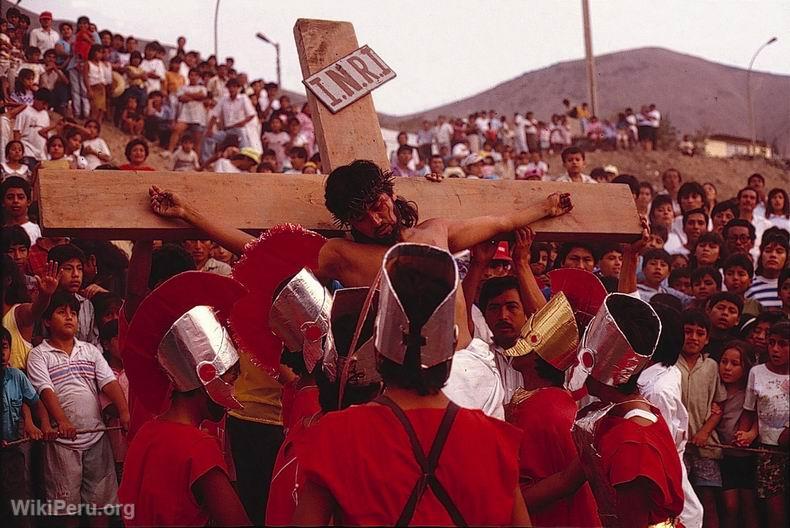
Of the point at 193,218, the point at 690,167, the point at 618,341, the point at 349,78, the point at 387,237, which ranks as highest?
the point at 349,78

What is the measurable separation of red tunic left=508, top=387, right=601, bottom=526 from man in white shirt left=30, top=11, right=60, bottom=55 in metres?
11.9

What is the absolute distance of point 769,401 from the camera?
6.35 m

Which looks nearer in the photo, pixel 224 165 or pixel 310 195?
pixel 310 195

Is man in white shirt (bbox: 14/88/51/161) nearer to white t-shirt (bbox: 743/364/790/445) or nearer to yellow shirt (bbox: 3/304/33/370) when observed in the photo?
yellow shirt (bbox: 3/304/33/370)

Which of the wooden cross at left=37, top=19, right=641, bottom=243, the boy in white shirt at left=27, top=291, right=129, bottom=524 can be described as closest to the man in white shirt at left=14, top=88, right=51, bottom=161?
the boy in white shirt at left=27, top=291, right=129, bottom=524

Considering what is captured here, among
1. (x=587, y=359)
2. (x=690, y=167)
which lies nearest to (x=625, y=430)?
(x=587, y=359)

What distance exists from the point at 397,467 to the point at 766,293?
5.72 metres

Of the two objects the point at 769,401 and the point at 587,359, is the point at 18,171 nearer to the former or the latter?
the point at 769,401

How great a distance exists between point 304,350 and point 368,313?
0.64 metres

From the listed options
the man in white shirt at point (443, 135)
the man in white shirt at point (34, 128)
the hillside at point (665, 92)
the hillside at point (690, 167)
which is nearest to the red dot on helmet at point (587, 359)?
the man in white shirt at point (34, 128)

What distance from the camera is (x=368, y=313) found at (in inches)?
124

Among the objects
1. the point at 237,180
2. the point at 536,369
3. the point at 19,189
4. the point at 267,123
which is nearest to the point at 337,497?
the point at 536,369

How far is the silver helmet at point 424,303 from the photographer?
8.55 ft

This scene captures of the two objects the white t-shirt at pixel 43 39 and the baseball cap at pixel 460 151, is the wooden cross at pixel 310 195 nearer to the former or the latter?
the white t-shirt at pixel 43 39
